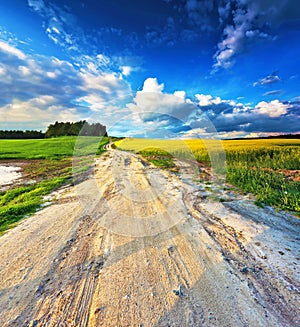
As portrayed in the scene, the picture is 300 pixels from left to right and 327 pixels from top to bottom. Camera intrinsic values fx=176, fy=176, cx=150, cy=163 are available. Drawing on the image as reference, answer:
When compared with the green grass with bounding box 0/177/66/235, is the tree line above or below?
above

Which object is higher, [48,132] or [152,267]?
[48,132]

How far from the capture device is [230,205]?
5.02 meters

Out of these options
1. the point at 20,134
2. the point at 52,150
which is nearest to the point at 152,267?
the point at 52,150

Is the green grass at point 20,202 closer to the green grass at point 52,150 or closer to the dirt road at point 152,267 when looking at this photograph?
the dirt road at point 152,267

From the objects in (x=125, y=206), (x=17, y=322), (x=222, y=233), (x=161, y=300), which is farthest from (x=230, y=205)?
(x=17, y=322)

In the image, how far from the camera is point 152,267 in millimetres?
2705

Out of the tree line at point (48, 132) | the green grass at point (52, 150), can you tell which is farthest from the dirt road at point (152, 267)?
the tree line at point (48, 132)

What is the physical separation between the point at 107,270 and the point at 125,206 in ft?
7.70

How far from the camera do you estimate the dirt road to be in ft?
6.57

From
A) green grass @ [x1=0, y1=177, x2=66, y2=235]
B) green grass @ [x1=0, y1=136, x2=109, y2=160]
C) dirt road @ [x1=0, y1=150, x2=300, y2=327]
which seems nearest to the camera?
dirt road @ [x1=0, y1=150, x2=300, y2=327]

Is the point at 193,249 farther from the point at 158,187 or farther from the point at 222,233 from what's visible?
the point at 158,187

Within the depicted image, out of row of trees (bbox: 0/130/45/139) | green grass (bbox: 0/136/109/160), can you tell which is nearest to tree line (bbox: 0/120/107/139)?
row of trees (bbox: 0/130/45/139)

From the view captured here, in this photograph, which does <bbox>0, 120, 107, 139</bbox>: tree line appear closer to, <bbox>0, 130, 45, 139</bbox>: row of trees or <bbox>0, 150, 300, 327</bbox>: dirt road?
<bbox>0, 130, 45, 139</bbox>: row of trees

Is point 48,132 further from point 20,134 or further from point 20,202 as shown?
point 20,202
